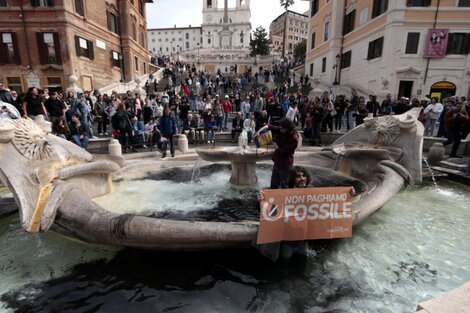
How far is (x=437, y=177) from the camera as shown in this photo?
24.7 feet

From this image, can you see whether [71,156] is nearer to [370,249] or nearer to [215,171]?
[215,171]

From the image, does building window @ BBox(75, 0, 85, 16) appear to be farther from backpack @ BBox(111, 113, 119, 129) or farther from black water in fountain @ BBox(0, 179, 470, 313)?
black water in fountain @ BBox(0, 179, 470, 313)

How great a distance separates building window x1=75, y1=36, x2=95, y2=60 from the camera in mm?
22547

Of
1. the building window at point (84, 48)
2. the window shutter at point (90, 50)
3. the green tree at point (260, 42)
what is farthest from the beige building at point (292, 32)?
the building window at point (84, 48)

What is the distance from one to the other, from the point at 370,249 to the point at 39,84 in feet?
84.0

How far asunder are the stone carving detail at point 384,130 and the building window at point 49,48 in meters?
23.3

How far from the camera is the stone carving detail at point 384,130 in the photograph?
6668 millimetres

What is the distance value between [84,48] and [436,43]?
27.3m

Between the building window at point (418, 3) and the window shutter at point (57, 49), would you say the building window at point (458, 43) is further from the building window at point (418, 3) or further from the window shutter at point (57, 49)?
the window shutter at point (57, 49)

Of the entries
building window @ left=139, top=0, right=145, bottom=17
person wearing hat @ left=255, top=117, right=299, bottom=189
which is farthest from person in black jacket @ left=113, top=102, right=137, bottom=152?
building window @ left=139, top=0, right=145, bottom=17

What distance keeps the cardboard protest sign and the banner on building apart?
75.1ft

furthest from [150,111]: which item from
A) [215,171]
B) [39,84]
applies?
[39,84]

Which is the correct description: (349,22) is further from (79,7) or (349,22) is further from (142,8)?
(142,8)

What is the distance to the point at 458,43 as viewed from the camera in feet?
68.0
